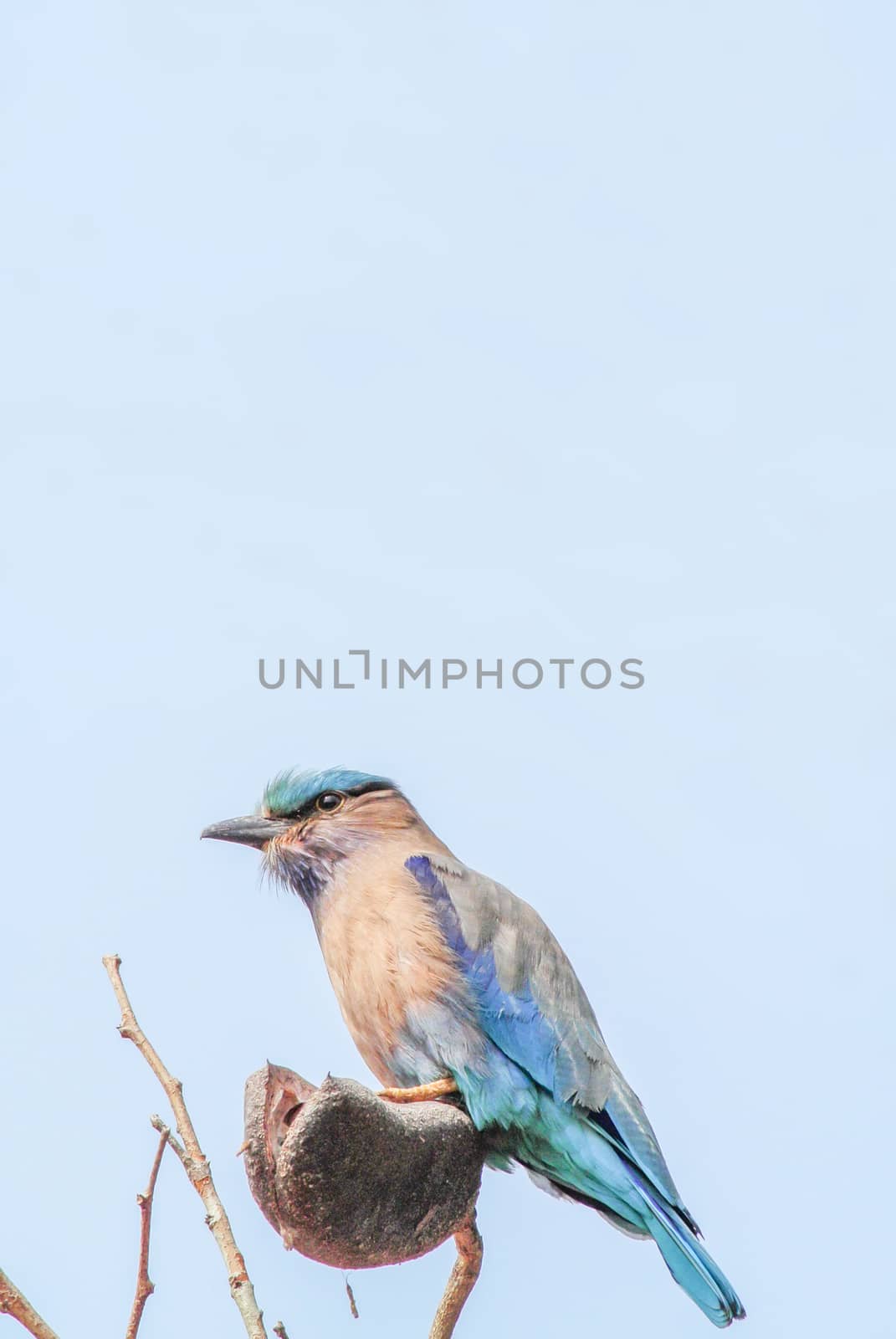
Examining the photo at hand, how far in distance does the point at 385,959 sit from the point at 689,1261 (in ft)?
3.47

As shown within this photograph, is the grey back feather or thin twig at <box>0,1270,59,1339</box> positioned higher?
the grey back feather

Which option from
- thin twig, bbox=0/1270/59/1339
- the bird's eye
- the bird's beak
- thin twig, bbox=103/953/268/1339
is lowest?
thin twig, bbox=0/1270/59/1339

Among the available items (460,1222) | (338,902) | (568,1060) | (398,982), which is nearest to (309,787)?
(338,902)

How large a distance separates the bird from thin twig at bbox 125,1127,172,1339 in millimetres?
792

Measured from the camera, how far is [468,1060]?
3982mm

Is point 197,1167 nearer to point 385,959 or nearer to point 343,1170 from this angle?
point 343,1170

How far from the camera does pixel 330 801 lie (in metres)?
4.58

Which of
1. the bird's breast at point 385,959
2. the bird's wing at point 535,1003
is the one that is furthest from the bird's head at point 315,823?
the bird's wing at point 535,1003

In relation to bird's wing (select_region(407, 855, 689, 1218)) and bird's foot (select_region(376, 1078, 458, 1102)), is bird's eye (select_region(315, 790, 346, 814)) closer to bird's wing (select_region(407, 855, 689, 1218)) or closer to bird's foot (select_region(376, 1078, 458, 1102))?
bird's wing (select_region(407, 855, 689, 1218))

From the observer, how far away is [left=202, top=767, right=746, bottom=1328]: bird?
3.96 metres

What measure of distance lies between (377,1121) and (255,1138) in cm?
25

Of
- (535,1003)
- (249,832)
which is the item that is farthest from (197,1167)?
(249,832)

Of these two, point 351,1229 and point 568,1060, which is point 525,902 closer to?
point 568,1060

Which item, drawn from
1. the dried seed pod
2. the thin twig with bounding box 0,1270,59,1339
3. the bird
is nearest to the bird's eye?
the bird
